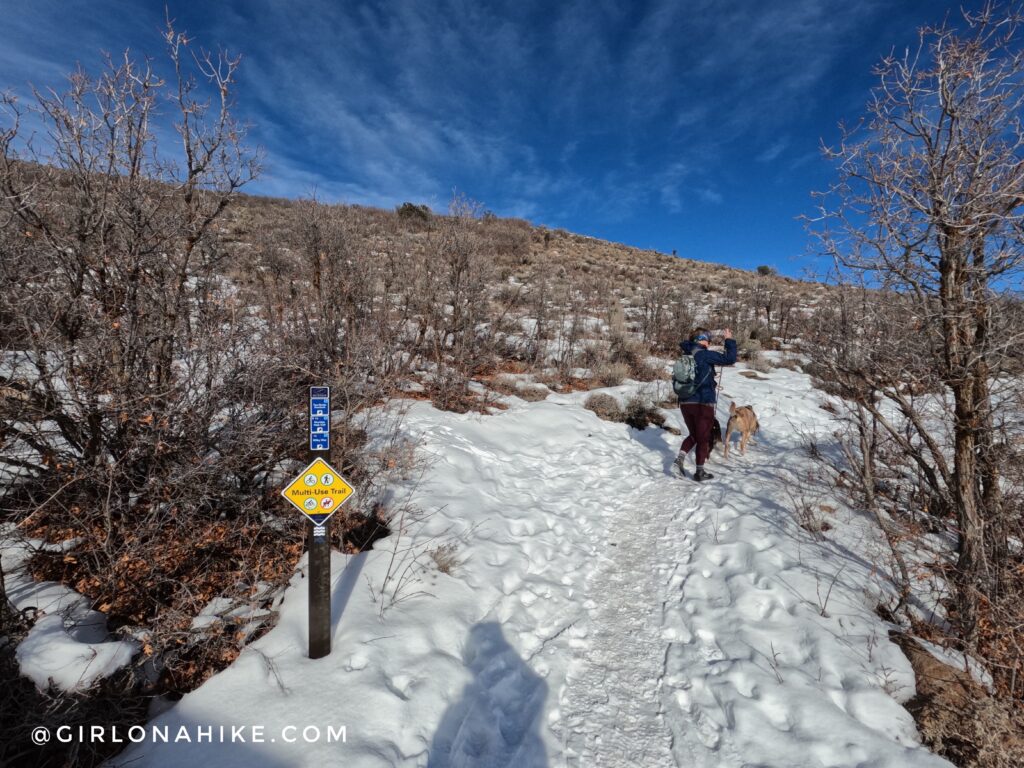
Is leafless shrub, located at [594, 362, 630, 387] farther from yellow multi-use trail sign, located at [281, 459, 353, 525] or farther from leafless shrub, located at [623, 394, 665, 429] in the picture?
yellow multi-use trail sign, located at [281, 459, 353, 525]

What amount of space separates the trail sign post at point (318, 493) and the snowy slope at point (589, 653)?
0.50m

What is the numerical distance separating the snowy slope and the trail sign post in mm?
498

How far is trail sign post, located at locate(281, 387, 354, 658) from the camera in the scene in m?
2.38

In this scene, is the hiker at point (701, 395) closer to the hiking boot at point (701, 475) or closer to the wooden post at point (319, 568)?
the hiking boot at point (701, 475)

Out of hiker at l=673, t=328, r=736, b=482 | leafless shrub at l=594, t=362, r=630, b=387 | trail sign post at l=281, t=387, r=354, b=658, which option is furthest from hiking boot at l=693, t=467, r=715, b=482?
trail sign post at l=281, t=387, r=354, b=658

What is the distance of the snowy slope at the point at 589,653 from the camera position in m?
2.28

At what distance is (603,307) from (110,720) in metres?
14.9

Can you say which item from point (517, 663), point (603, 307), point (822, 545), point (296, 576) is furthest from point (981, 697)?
point (603, 307)

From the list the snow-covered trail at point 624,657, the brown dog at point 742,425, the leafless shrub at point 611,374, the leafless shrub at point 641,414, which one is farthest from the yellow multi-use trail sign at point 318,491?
the leafless shrub at point 611,374

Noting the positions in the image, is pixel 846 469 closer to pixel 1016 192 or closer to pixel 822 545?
pixel 822 545

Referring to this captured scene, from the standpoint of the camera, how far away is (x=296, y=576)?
3.21m

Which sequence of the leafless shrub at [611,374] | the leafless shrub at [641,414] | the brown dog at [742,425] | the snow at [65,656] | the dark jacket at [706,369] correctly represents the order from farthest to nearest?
the leafless shrub at [611,374]
the leafless shrub at [641,414]
the brown dog at [742,425]
the dark jacket at [706,369]
the snow at [65,656]

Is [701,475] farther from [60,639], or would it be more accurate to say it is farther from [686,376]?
[60,639]

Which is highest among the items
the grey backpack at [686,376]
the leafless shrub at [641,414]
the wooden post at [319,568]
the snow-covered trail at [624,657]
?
the grey backpack at [686,376]
